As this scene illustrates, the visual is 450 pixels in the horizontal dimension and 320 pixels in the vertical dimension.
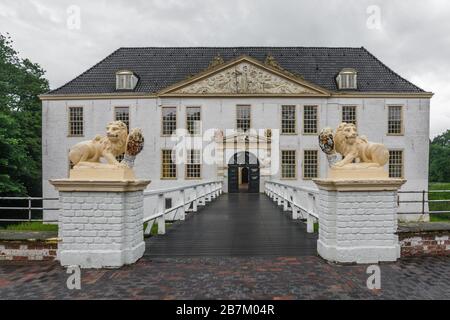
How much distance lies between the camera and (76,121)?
983 inches

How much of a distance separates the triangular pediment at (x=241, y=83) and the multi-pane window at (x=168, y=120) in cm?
120

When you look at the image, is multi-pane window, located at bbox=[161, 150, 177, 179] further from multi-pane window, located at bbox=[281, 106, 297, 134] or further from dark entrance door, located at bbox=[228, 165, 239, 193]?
multi-pane window, located at bbox=[281, 106, 297, 134]

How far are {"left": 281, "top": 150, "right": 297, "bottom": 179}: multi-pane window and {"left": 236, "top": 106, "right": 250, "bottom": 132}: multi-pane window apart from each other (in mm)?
3166

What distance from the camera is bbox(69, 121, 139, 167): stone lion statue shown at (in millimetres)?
5828

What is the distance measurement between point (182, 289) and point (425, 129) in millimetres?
24732

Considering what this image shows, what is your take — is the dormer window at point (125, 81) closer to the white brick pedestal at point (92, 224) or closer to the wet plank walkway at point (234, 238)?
the wet plank walkway at point (234, 238)

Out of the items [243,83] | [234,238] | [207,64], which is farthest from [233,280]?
[207,64]

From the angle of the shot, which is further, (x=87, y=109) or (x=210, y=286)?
(x=87, y=109)

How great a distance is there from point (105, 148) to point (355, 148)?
171 inches

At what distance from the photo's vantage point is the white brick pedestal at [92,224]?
18.4 feet

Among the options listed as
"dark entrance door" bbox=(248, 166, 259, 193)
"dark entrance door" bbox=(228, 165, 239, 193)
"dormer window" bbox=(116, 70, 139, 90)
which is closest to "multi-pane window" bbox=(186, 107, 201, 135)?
"dark entrance door" bbox=(228, 165, 239, 193)

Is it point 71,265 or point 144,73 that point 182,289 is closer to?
point 71,265
